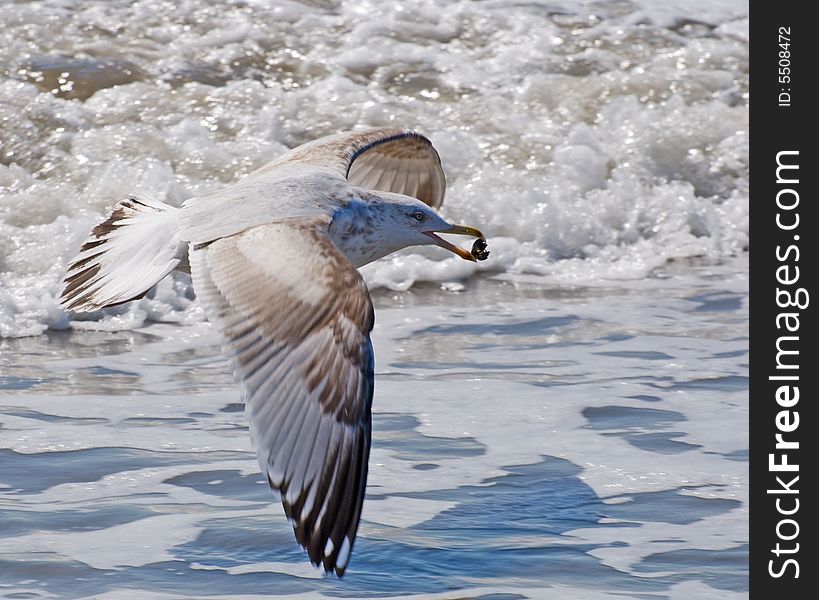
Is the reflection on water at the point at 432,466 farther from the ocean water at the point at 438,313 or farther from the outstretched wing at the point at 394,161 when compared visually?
the outstretched wing at the point at 394,161

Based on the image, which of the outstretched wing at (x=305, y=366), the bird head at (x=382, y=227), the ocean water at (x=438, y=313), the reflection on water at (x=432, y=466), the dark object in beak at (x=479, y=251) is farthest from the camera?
the dark object in beak at (x=479, y=251)

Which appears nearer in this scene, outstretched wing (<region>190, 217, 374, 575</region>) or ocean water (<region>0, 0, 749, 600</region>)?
outstretched wing (<region>190, 217, 374, 575</region>)

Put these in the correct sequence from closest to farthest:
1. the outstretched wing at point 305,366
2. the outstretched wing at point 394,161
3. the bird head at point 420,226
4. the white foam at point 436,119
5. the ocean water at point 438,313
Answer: the outstretched wing at point 305,366 < the ocean water at point 438,313 < the bird head at point 420,226 < the outstretched wing at point 394,161 < the white foam at point 436,119

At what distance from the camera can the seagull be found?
3.24 m

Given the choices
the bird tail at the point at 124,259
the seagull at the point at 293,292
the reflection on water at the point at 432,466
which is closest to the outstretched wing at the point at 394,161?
the seagull at the point at 293,292

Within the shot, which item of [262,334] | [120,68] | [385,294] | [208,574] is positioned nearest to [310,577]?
[208,574]

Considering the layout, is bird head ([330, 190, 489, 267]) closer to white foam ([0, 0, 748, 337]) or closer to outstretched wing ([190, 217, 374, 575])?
outstretched wing ([190, 217, 374, 575])

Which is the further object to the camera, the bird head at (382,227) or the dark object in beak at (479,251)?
the dark object in beak at (479,251)

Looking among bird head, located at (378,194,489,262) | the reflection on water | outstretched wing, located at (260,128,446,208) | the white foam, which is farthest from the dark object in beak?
the white foam

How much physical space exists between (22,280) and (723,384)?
3.24 metres

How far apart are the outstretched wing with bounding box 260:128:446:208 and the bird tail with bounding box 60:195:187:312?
37.8 inches

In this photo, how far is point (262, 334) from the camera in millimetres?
3529

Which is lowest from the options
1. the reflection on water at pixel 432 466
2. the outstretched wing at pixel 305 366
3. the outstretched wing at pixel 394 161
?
the reflection on water at pixel 432 466

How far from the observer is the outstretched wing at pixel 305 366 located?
3.18m
